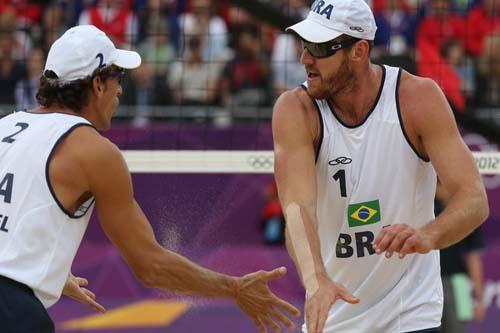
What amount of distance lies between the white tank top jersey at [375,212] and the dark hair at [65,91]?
0.98m

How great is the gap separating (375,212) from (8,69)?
5.27 meters

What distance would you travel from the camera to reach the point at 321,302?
410cm

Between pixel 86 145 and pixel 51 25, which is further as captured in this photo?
pixel 51 25

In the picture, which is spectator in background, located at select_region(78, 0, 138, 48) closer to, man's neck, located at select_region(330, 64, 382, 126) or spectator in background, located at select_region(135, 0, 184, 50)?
spectator in background, located at select_region(135, 0, 184, 50)

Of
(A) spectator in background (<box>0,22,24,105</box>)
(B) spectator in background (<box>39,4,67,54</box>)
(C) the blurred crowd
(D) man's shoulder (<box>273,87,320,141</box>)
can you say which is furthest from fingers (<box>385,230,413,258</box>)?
(A) spectator in background (<box>0,22,24,105</box>)

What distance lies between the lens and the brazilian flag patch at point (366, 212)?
470 cm

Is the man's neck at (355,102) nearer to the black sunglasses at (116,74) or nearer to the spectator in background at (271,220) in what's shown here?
the black sunglasses at (116,74)

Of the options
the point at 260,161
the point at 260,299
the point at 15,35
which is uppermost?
the point at 15,35

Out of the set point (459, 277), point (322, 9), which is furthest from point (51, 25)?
point (322, 9)

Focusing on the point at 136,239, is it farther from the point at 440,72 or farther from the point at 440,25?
the point at 440,25

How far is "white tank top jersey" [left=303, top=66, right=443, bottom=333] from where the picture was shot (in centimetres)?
468

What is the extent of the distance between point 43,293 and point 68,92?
2.47ft

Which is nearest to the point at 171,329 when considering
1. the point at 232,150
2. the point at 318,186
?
the point at 232,150

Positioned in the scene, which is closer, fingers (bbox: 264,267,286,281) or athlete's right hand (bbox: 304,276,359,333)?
athlete's right hand (bbox: 304,276,359,333)
